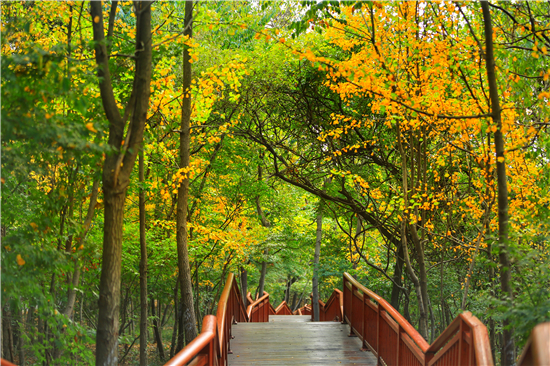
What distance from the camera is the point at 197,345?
340cm

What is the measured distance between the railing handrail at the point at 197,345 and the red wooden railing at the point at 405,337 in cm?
204

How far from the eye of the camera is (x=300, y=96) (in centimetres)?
1055

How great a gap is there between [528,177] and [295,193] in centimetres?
1211

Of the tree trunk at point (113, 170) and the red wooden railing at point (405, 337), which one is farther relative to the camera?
the tree trunk at point (113, 170)

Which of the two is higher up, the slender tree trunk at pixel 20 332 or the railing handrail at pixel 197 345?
the railing handrail at pixel 197 345

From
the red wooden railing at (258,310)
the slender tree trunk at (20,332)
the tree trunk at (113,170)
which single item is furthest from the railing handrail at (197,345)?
the red wooden railing at (258,310)

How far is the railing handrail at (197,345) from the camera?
116 inches

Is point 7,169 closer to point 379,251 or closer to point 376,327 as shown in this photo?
point 376,327

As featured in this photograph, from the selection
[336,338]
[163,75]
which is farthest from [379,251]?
[163,75]

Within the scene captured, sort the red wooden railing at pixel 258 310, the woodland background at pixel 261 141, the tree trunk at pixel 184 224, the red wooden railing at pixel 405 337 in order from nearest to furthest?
the red wooden railing at pixel 405 337 → the woodland background at pixel 261 141 → the tree trunk at pixel 184 224 → the red wooden railing at pixel 258 310

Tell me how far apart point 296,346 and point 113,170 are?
14.6 feet

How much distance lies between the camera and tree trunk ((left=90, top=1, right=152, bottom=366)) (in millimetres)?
3684

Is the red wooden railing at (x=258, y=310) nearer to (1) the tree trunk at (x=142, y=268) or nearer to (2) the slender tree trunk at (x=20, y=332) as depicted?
(1) the tree trunk at (x=142, y=268)

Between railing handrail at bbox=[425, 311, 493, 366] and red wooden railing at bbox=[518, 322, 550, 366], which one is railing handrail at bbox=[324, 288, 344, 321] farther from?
red wooden railing at bbox=[518, 322, 550, 366]
